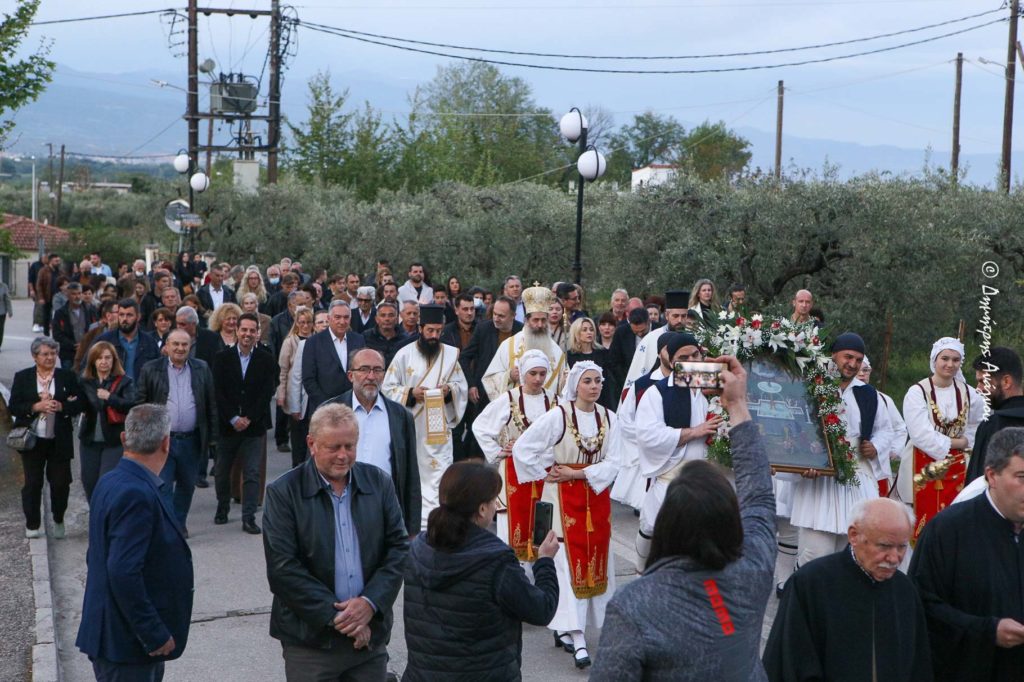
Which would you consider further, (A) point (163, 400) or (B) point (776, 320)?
(A) point (163, 400)

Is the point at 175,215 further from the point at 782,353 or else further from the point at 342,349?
the point at 782,353

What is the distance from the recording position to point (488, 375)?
1112 centimetres

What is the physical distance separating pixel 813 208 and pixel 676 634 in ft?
47.4

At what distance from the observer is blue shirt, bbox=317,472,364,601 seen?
5273mm

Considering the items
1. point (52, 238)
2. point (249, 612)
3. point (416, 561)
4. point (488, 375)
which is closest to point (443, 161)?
point (52, 238)

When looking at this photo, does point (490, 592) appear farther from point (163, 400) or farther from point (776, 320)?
point (163, 400)

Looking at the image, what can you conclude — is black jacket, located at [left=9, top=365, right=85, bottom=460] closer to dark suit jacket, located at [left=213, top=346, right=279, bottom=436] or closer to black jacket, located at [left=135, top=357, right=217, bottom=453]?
black jacket, located at [left=135, top=357, right=217, bottom=453]

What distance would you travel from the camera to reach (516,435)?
337 inches

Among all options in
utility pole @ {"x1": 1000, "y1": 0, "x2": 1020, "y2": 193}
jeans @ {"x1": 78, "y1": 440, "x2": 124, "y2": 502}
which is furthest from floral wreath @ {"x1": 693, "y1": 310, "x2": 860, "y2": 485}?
utility pole @ {"x1": 1000, "y1": 0, "x2": 1020, "y2": 193}

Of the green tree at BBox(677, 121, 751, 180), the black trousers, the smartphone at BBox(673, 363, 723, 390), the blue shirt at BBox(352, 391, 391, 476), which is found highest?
the green tree at BBox(677, 121, 751, 180)

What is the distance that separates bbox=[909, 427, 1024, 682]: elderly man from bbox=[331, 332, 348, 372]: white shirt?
7.51 m

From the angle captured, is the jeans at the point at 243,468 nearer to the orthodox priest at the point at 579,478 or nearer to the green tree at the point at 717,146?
the orthodox priest at the point at 579,478

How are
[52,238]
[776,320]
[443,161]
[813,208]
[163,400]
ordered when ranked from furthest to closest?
1. [52,238]
2. [443,161]
3. [813,208]
4. [163,400]
5. [776,320]

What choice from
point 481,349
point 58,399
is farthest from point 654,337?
point 58,399
